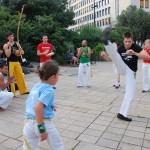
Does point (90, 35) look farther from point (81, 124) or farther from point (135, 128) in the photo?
point (135, 128)

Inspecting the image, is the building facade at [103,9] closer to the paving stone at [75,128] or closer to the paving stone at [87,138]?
the paving stone at [75,128]

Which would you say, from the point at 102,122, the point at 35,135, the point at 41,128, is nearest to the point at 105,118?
the point at 102,122

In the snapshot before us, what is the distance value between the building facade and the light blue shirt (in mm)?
46853

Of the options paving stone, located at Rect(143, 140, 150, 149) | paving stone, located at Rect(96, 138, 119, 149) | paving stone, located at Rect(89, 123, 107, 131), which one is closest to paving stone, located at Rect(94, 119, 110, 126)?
paving stone, located at Rect(89, 123, 107, 131)

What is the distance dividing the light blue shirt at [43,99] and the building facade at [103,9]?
4685cm

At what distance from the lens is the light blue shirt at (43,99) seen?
2587 millimetres

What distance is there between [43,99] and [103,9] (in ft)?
246

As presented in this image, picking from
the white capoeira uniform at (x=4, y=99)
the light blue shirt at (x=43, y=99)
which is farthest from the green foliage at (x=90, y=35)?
the light blue shirt at (x=43, y=99)

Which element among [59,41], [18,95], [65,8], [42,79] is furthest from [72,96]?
[65,8]

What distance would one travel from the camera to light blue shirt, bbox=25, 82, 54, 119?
2.59m

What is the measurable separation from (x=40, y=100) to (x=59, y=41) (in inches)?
726

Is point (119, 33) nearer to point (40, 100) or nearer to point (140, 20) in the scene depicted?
point (140, 20)

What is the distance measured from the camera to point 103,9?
2936 inches

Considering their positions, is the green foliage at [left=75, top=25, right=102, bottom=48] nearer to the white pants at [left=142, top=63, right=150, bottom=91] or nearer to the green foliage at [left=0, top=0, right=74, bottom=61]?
the green foliage at [left=0, top=0, right=74, bottom=61]
